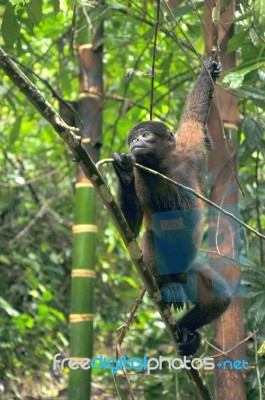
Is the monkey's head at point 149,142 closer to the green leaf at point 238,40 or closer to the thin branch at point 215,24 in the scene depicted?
the green leaf at point 238,40

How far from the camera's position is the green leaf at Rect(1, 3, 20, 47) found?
149 inches

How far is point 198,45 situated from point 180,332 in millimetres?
2587

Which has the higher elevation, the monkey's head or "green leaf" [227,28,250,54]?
"green leaf" [227,28,250,54]

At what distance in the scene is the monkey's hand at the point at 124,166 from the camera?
3.26m

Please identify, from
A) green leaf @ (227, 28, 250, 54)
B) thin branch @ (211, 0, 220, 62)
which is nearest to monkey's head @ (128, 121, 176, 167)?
green leaf @ (227, 28, 250, 54)

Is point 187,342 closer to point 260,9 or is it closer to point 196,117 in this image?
point 196,117

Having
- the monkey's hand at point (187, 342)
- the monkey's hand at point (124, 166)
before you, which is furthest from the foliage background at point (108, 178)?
the monkey's hand at point (124, 166)

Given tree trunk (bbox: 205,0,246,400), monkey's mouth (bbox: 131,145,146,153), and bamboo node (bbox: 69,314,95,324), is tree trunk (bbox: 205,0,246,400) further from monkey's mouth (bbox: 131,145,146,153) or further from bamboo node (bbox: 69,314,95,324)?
bamboo node (bbox: 69,314,95,324)

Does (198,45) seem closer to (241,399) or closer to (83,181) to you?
(83,181)

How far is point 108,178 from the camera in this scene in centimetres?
695

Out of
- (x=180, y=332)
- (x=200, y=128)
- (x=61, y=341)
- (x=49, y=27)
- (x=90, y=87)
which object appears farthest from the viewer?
(x=61, y=341)

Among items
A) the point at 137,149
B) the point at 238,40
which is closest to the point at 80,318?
the point at 137,149

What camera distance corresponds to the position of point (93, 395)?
253 inches

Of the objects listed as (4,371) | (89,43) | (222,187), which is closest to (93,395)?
(4,371)
